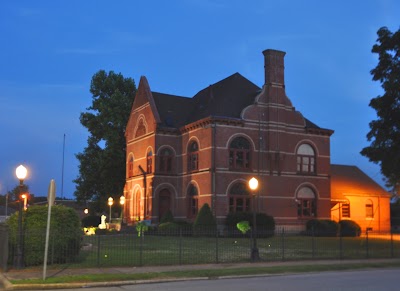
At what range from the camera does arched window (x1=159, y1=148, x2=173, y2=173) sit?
155ft

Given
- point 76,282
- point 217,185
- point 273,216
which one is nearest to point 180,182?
point 217,185

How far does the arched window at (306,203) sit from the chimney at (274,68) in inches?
388

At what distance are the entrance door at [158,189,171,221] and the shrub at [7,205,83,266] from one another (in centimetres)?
2665

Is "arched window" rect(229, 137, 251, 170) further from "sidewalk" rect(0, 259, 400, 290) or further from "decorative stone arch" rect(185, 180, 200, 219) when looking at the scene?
"sidewalk" rect(0, 259, 400, 290)

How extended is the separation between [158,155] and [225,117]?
8110mm

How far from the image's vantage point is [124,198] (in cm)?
5269

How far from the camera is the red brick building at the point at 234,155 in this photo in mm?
42531

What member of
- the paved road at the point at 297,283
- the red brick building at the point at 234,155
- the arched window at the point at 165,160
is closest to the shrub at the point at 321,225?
the red brick building at the point at 234,155

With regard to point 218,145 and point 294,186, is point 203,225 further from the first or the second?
point 294,186

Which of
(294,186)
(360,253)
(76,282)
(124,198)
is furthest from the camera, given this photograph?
(124,198)

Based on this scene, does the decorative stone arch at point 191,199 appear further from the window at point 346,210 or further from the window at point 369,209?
the window at point 369,209

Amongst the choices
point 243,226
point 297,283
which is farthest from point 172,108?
point 297,283

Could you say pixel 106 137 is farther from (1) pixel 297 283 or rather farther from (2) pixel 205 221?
(1) pixel 297 283

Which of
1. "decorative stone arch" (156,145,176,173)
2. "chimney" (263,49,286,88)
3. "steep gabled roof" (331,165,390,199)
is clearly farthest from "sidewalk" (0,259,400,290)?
"steep gabled roof" (331,165,390,199)
